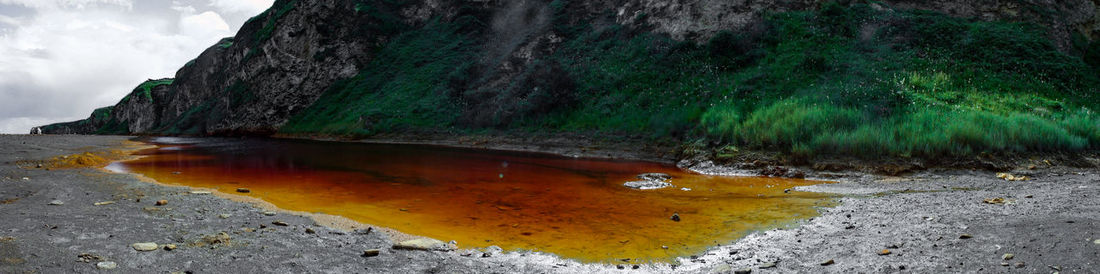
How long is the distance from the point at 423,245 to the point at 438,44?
1927 inches

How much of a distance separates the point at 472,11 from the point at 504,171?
135 ft

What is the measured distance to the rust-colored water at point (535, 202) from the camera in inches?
276

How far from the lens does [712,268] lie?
5578 mm

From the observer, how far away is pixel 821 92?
76.5 feet

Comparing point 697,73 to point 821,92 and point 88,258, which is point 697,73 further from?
point 88,258

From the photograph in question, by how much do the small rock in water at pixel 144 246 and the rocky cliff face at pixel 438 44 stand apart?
88.3 ft

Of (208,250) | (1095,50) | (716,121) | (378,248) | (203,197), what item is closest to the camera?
(208,250)

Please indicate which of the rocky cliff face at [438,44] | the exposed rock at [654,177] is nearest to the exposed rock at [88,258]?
the exposed rock at [654,177]

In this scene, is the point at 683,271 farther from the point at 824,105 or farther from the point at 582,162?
the point at 824,105

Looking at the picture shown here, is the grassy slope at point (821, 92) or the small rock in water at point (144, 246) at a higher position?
the grassy slope at point (821, 92)

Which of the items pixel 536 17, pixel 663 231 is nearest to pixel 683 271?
pixel 663 231

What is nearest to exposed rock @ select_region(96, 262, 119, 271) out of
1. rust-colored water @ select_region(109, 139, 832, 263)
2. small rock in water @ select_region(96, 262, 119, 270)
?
small rock in water @ select_region(96, 262, 119, 270)

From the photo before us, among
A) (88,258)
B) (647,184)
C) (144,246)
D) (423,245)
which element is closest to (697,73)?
(647,184)

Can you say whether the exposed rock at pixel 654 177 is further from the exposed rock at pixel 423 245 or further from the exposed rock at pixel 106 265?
the exposed rock at pixel 106 265
